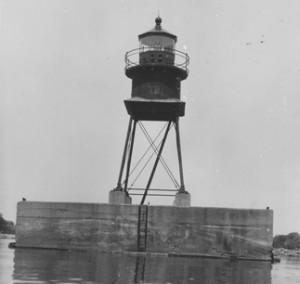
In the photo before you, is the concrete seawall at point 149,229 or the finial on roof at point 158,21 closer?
the concrete seawall at point 149,229

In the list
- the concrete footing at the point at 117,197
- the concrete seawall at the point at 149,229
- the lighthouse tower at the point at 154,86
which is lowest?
the concrete seawall at the point at 149,229

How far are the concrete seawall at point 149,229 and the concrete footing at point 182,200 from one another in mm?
1581

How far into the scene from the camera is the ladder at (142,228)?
64.0 feet

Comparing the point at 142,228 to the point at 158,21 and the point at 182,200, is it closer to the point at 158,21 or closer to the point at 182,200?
the point at 182,200

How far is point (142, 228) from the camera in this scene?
1955cm

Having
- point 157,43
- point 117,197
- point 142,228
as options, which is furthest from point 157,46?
point 142,228

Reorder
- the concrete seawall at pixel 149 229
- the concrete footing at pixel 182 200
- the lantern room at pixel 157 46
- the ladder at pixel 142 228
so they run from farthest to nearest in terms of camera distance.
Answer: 1. the lantern room at pixel 157 46
2. the concrete footing at pixel 182 200
3. the ladder at pixel 142 228
4. the concrete seawall at pixel 149 229

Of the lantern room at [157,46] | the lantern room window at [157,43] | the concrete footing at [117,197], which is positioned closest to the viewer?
the concrete footing at [117,197]

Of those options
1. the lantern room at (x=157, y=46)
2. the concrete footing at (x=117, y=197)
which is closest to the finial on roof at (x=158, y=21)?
the lantern room at (x=157, y=46)

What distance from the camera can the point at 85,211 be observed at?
20047 millimetres

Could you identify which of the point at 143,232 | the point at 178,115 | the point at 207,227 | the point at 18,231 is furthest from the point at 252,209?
the point at 18,231

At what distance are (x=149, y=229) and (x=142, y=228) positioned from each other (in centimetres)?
28

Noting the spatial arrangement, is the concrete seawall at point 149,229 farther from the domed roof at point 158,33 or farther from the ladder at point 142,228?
the domed roof at point 158,33

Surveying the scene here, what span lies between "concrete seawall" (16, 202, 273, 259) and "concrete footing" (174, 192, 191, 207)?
1581 millimetres
